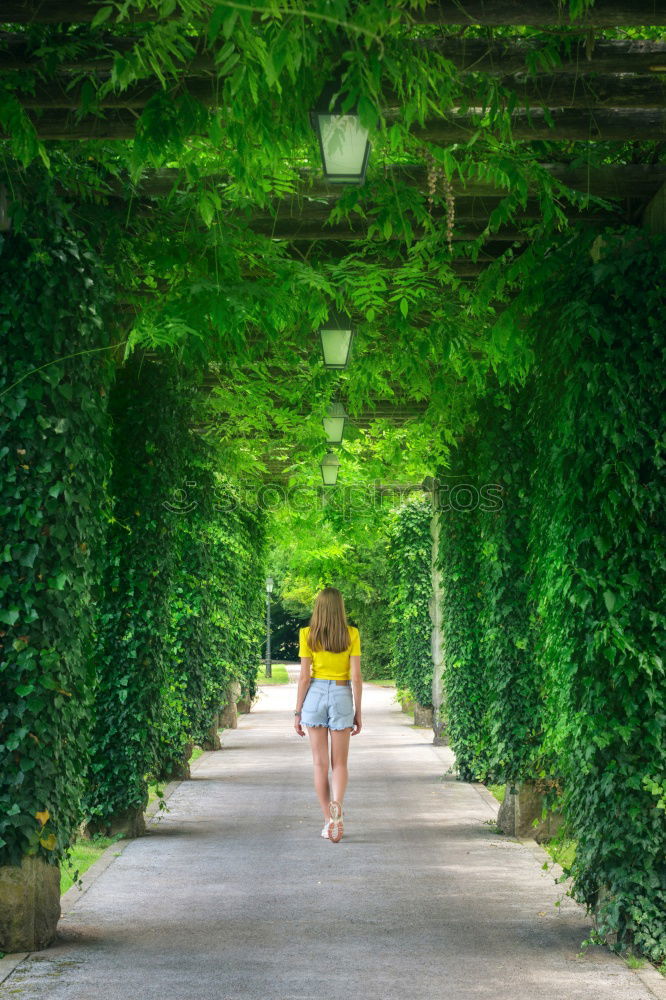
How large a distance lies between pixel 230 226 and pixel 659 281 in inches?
112

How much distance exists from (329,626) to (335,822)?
1.59 meters

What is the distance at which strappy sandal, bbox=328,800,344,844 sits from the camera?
9.69m

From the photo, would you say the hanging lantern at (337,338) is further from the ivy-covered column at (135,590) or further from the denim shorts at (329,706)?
the denim shorts at (329,706)

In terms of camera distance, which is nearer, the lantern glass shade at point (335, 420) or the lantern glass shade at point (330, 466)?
the lantern glass shade at point (335, 420)

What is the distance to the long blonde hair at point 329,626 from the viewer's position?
9.84 meters

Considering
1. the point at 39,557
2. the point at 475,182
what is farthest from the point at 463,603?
the point at 39,557

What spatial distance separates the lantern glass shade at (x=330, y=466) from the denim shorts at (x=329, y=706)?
15.1 ft

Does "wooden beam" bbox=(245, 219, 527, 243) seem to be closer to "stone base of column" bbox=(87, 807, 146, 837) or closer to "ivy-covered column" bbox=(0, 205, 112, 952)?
"ivy-covered column" bbox=(0, 205, 112, 952)

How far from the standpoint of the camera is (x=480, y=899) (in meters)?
7.77

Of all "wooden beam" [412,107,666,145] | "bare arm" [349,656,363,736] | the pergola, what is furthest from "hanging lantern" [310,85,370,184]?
"bare arm" [349,656,363,736]

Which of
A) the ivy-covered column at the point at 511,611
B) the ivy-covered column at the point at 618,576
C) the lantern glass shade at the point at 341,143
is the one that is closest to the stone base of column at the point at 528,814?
the ivy-covered column at the point at 511,611

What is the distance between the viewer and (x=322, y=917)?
719cm

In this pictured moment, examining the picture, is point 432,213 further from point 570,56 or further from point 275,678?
point 275,678

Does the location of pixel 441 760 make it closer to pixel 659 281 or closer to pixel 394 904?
pixel 394 904
